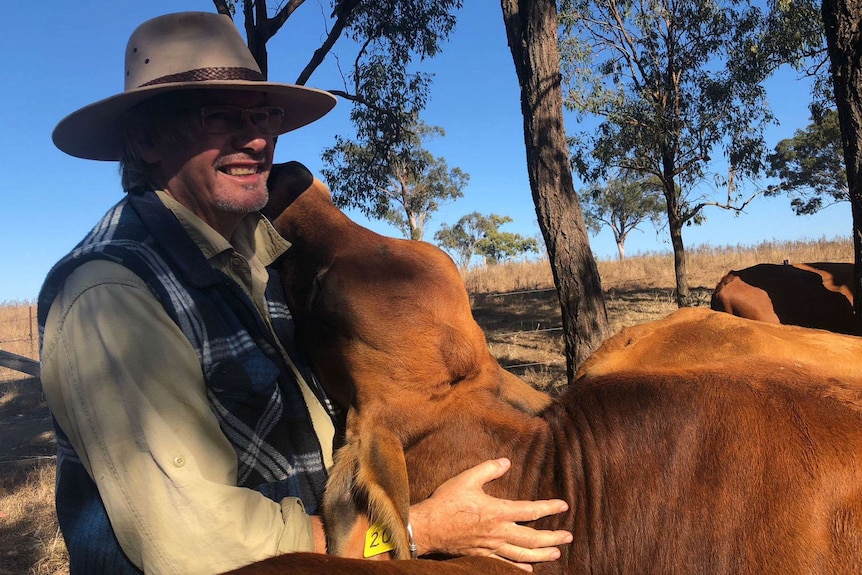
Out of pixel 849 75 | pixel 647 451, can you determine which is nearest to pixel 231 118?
pixel 647 451

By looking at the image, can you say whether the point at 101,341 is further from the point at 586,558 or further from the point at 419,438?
the point at 586,558

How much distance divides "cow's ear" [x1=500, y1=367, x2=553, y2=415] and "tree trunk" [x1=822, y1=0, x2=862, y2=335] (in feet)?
9.85

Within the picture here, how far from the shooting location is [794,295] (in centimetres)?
817

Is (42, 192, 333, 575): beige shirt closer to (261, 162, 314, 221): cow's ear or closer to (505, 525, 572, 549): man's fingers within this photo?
(505, 525, 572, 549): man's fingers

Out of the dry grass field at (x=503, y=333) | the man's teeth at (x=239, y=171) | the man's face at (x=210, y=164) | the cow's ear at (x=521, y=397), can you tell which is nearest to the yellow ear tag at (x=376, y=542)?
the cow's ear at (x=521, y=397)

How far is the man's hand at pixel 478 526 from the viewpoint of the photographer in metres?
1.64

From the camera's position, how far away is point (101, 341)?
1434mm

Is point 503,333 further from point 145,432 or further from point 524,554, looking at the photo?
point 145,432

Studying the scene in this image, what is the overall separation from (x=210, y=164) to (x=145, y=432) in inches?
38.3

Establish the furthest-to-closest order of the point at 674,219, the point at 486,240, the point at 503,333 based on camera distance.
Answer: the point at 486,240 → the point at 674,219 → the point at 503,333

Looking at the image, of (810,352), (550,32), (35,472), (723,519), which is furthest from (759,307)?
(35,472)

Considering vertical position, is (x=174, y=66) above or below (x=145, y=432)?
above

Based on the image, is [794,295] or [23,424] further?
[23,424]

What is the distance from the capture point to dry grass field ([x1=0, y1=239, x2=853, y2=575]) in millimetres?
5574
